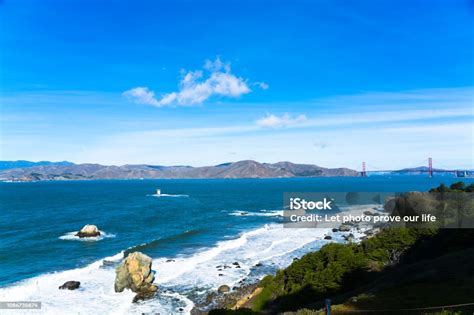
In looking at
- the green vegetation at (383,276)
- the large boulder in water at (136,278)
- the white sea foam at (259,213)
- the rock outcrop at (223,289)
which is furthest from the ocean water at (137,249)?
the green vegetation at (383,276)

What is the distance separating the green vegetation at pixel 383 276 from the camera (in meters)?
17.3

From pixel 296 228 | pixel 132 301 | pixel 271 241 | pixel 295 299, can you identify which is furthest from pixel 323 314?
pixel 296 228

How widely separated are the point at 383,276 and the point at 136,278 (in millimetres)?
22205

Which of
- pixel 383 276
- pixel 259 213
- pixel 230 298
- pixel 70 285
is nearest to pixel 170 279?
pixel 230 298

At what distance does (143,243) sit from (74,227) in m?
20.7

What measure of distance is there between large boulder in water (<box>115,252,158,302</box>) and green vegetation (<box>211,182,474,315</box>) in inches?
447

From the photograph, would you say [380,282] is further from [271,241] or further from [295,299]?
[271,241]

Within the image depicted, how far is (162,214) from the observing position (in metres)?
87.4

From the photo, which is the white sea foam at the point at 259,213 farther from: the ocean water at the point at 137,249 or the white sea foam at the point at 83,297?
the white sea foam at the point at 83,297

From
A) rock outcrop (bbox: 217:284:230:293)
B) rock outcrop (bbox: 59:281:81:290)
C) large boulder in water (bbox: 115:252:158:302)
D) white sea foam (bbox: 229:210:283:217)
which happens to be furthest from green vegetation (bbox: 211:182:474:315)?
white sea foam (bbox: 229:210:283:217)

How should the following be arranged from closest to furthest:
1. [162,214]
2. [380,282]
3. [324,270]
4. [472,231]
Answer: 1. [380,282]
2. [324,270]
3. [472,231]
4. [162,214]

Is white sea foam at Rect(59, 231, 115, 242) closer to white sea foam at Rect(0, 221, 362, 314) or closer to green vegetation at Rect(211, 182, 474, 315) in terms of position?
white sea foam at Rect(0, 221, 362, 314)

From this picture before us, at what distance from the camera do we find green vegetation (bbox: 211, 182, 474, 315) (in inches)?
682

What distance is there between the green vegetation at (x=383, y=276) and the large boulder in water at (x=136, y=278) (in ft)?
37.2
